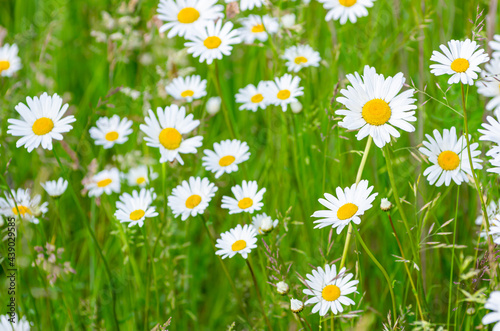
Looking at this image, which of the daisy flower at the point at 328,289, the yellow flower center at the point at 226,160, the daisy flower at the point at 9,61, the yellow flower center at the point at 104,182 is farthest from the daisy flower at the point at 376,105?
the daisy flower at the point at 9,61

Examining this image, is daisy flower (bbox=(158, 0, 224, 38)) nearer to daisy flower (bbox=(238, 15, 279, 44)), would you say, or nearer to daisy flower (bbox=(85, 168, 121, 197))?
daisy flower (bbox=(238, 15, 279, 44))

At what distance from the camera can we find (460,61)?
113 centimetres

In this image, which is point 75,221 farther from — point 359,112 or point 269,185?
point 359,112

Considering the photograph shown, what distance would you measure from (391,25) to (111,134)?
143cm

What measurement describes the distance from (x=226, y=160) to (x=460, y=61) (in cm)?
78

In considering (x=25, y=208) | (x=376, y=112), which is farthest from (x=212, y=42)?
(x=25, y=208)

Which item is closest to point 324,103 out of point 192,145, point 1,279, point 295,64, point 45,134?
point 295,64

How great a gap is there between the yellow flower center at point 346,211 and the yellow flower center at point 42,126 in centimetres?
86

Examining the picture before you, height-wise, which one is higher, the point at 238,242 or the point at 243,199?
the point at 243,199

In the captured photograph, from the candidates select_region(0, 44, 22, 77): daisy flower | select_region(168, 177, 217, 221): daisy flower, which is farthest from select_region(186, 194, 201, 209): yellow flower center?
select_region(0, 44, 22, 77): daisy flower

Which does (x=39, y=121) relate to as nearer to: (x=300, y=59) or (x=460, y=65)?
(x=300, y=59)

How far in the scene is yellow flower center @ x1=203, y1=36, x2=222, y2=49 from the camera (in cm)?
160

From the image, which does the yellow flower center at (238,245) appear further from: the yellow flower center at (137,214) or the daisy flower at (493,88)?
the daisy flower at (493,88)

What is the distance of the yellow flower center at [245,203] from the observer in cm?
142
